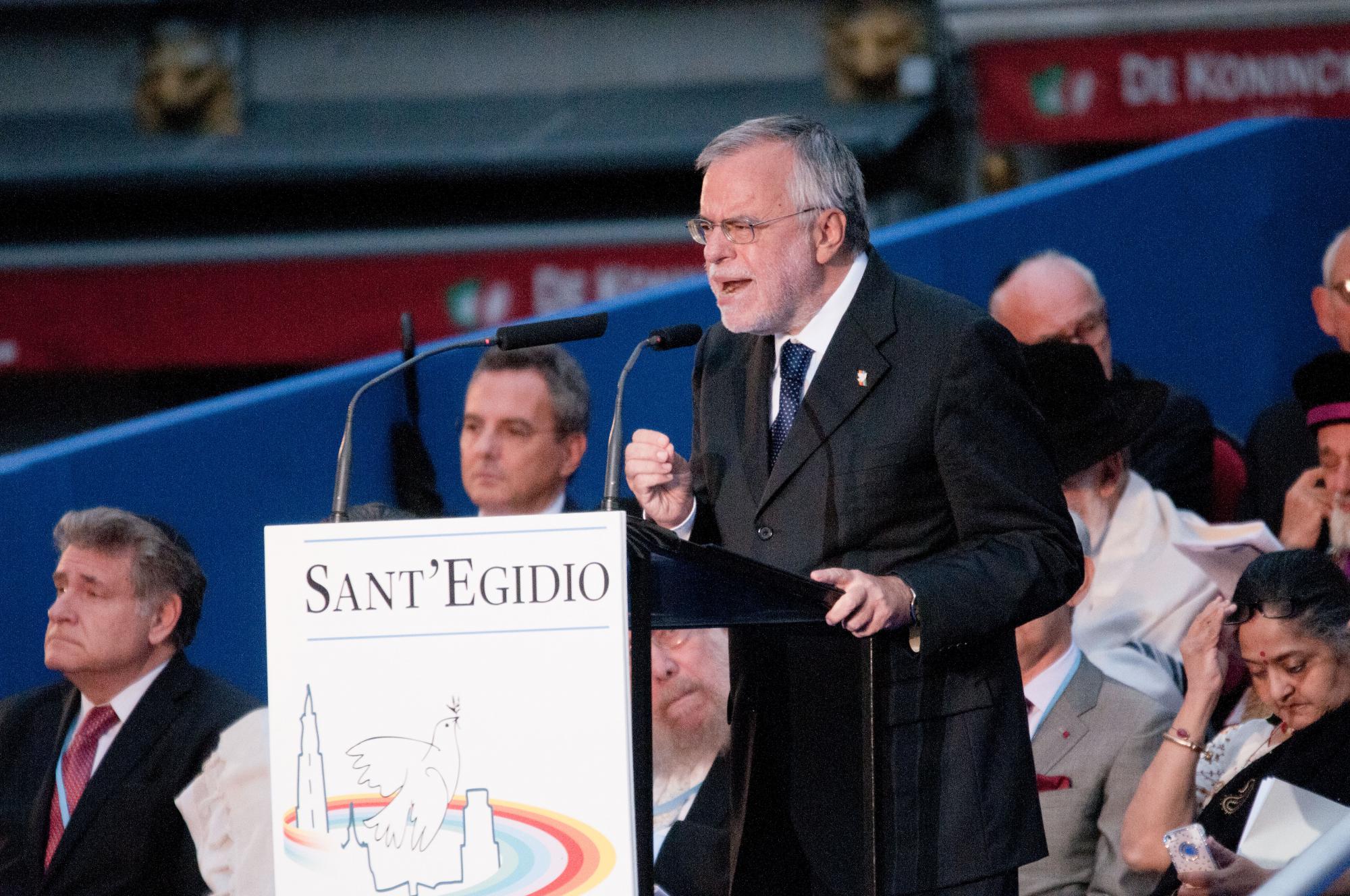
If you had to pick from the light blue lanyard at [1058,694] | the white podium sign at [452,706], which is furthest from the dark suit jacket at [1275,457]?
the white podium sign at [452,706]

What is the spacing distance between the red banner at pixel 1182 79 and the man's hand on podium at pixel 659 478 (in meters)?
5.69

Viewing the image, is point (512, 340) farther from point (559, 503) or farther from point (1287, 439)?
point (1287, 439)

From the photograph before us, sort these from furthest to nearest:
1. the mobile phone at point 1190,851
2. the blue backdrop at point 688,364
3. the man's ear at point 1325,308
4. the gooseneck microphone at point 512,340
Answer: the man's ear at point 1325,308
the blue backdrop at point 688,364
the mobile phone at point 1190,851
the gooseneck microphone at point 512,340

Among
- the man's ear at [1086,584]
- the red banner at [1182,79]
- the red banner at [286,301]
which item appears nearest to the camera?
the man's ear at [1086,584]

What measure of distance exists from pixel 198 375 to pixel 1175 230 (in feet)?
19.3

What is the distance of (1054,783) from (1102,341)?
1.53 meters

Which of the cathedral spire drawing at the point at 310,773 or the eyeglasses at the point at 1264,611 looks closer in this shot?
the cathedral spire drawing at the point at 310,773

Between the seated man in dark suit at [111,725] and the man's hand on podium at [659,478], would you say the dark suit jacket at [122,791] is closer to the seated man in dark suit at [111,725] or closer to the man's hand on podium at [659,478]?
the seated man in dark suit at [111,725]

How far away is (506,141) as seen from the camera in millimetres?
9320

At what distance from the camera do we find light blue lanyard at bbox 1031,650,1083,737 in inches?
146

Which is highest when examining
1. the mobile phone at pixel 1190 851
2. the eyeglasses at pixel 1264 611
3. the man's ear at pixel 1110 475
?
the man's ear at pixel 1110 475

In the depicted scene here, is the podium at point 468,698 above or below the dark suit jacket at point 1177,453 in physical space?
below

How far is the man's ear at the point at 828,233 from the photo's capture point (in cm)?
277

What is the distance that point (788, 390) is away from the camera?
2.81 m
